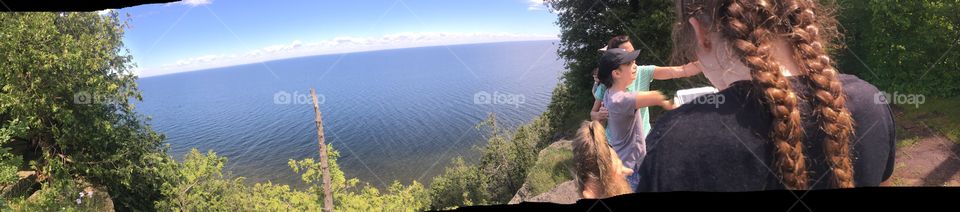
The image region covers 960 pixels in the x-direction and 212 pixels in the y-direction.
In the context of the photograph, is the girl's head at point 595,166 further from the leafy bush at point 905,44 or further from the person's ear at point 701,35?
the leafy bush at point 905,44

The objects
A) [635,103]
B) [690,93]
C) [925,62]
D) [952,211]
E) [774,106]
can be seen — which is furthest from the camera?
[925,62]

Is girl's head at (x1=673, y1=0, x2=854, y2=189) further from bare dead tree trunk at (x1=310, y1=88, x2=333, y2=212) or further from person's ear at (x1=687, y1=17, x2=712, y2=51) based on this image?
bare dead tree trunk at (x1=310, y1=88, x2=333, y2=212)

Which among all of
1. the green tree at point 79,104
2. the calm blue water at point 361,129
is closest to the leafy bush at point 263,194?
the green tree at point 79,104

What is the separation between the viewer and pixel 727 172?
0.58 metres

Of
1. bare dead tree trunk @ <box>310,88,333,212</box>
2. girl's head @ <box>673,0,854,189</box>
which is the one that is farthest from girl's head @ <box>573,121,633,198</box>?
bare dead tree trunk @ <box>310,88,333,212</box>

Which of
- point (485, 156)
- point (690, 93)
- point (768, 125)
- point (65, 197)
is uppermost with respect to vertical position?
point (768, 125)

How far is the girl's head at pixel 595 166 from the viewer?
94cm

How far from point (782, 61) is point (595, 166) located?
460 millimetres

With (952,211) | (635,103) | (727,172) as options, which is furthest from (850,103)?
(635,103)

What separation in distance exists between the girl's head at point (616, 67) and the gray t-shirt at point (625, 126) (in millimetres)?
52

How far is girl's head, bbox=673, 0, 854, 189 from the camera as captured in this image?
0.52m

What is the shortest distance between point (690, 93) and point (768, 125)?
69cm

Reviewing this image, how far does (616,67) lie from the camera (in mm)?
1464

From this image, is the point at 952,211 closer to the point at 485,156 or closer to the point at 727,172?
the point at 727,172
